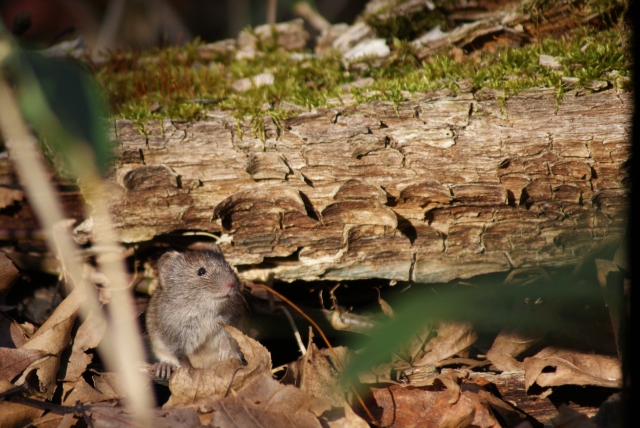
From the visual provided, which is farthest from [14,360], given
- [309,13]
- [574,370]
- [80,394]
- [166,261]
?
[309,13]

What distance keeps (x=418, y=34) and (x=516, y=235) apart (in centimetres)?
248

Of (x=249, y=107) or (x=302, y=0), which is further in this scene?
(x=302, y=0)

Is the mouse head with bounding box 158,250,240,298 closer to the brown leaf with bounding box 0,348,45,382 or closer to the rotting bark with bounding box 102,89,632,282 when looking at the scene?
the rotting bark with bounding box 102,89,632,282

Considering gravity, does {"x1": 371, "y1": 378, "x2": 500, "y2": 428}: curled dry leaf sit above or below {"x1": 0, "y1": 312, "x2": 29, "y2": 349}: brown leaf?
below

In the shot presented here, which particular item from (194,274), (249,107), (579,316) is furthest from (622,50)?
(194,274)

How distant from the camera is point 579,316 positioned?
334 centimetres

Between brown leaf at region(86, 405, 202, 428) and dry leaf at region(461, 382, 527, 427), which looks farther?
dry leaf at region(461, 382, 527, 427)

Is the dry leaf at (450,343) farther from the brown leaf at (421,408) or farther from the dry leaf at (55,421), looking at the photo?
the dry leaf at (55,421)

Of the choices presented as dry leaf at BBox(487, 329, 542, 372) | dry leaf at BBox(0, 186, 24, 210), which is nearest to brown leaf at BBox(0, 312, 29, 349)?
dry leaf at BBox(0, 186, 24, 210)

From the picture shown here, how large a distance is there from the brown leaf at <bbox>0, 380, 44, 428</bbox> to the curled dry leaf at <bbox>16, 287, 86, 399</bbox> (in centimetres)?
26

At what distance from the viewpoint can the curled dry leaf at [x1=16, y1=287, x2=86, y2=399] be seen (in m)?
3.24

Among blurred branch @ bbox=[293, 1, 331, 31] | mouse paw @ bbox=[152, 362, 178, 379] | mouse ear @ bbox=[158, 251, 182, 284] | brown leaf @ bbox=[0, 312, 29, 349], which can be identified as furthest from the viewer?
blurred branch @ bbox=[293, 1, 331, 31]

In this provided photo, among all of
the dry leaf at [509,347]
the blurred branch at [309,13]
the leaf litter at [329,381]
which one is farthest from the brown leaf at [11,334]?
the blurred branch at [309,13]

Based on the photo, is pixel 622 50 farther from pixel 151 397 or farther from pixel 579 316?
pixel 151 397
